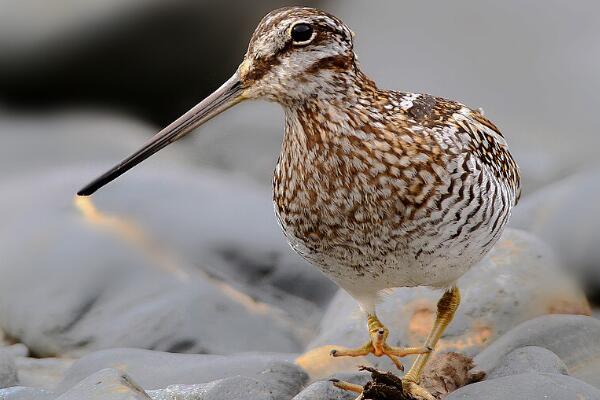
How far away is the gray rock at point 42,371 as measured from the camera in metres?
6.50

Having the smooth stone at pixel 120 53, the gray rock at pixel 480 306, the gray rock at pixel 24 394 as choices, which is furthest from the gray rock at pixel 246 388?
the smooth stone at pixel 120 53

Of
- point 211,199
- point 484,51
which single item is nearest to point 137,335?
point 211,199

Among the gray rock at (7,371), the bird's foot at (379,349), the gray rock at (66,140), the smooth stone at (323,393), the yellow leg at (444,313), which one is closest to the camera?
the smooth stone at (323,393)

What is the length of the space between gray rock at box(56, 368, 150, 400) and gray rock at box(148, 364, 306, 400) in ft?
1.99

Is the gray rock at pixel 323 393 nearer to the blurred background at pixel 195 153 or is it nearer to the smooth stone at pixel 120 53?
the blurred background at pixel 195 153

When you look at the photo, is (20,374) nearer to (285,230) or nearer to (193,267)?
(193,267)

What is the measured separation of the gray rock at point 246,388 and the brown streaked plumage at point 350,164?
2.49 feet

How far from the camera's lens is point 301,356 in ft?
21.0

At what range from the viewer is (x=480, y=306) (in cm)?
656

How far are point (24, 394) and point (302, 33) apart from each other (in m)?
2.49

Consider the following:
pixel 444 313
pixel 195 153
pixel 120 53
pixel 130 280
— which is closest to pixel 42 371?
pixel 130 280

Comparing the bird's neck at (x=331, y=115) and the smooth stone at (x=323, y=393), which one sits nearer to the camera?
the bird's neck at (x=331, y=115)

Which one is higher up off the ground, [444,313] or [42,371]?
[444,313]

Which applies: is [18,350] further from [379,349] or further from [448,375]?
[448,375]
